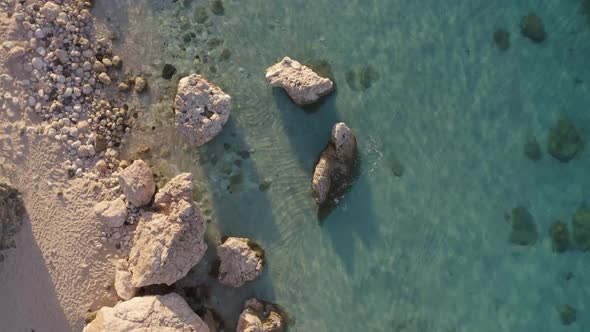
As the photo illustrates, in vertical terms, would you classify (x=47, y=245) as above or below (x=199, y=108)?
below

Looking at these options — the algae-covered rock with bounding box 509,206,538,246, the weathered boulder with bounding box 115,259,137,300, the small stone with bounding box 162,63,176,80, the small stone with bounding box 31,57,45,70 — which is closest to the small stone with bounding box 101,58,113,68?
the small stone with bounding box 162,63,176,80

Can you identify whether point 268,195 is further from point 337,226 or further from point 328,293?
point 328,293

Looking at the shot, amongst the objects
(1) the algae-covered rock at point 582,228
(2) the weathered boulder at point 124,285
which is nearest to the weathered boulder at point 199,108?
(2) the weathered boulder at point 124,285

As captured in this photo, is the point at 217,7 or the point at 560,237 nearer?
the point at 560,237

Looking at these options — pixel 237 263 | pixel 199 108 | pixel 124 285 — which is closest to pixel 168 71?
pixel 199 108

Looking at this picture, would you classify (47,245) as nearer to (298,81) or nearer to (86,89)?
(86,89)

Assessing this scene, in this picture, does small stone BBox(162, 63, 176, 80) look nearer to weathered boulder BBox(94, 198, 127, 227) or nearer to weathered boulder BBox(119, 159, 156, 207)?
weathered boulder BBox(119, 159, 156, 207)
